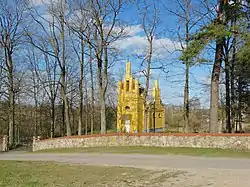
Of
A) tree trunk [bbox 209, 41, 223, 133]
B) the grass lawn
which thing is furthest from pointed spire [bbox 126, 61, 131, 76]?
the grass lawn

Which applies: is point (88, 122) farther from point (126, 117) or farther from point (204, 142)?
point (204, 142)

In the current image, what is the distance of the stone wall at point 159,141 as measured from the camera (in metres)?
19.2

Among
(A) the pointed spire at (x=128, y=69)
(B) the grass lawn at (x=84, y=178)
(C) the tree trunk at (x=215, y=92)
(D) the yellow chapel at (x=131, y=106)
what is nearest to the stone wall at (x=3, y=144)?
(D) the yellow chapel at (x=131, y=106)

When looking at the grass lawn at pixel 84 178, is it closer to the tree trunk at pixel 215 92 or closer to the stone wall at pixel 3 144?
the tree trunk at pixel 215 92

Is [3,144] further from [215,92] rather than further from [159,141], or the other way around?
[215,92]

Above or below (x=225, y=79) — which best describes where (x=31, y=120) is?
below

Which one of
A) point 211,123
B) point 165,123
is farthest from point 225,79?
point 165,123

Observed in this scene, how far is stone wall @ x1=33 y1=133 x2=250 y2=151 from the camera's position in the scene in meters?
19.2

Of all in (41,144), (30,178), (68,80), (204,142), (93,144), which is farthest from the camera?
(68,80)

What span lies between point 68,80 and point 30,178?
93.4ft

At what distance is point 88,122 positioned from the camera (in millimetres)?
49125

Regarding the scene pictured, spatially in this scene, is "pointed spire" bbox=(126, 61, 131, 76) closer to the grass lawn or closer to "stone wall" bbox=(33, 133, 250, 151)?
"stone wall" bbox=(33, 133, 250, 151)

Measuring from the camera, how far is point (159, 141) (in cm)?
2216

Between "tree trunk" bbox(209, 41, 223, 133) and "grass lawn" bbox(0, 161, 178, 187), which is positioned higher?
"tree trunk" bbox(209, 41, 223, 133)
